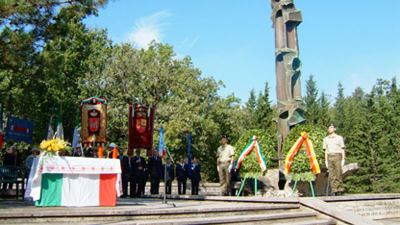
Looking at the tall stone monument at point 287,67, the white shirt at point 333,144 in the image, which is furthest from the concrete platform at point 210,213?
the tall stone monument at point 287,67

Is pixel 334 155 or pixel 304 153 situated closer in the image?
pixel 334 155

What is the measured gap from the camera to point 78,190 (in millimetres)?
10062

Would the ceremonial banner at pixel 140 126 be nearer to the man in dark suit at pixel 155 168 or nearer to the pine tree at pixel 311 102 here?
the man in dark suit at pixel 155 168

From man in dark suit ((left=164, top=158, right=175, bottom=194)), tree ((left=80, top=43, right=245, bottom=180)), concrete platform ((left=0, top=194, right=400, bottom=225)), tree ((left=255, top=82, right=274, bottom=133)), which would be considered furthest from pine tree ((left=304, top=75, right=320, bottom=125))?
concrete platform ((left=0, top=194, right=400, bottom=225))

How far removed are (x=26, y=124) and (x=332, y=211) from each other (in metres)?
9.99

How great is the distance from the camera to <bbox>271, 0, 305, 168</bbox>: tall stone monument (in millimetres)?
15188

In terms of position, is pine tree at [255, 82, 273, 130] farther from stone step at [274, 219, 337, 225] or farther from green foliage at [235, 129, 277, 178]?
stone step at [274, 219, 337, 225]

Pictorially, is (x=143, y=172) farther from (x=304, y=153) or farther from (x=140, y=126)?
(x=304, y=153)

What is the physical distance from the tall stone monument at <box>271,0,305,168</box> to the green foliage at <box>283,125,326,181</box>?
81.8 inches

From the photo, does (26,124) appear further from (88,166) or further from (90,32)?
(90,32)

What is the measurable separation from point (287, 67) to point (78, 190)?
798cm

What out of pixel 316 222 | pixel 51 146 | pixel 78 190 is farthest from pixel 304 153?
pixel 51 146

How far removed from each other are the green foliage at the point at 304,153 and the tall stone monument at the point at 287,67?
6.81 ft

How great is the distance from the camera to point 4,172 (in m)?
12.8
